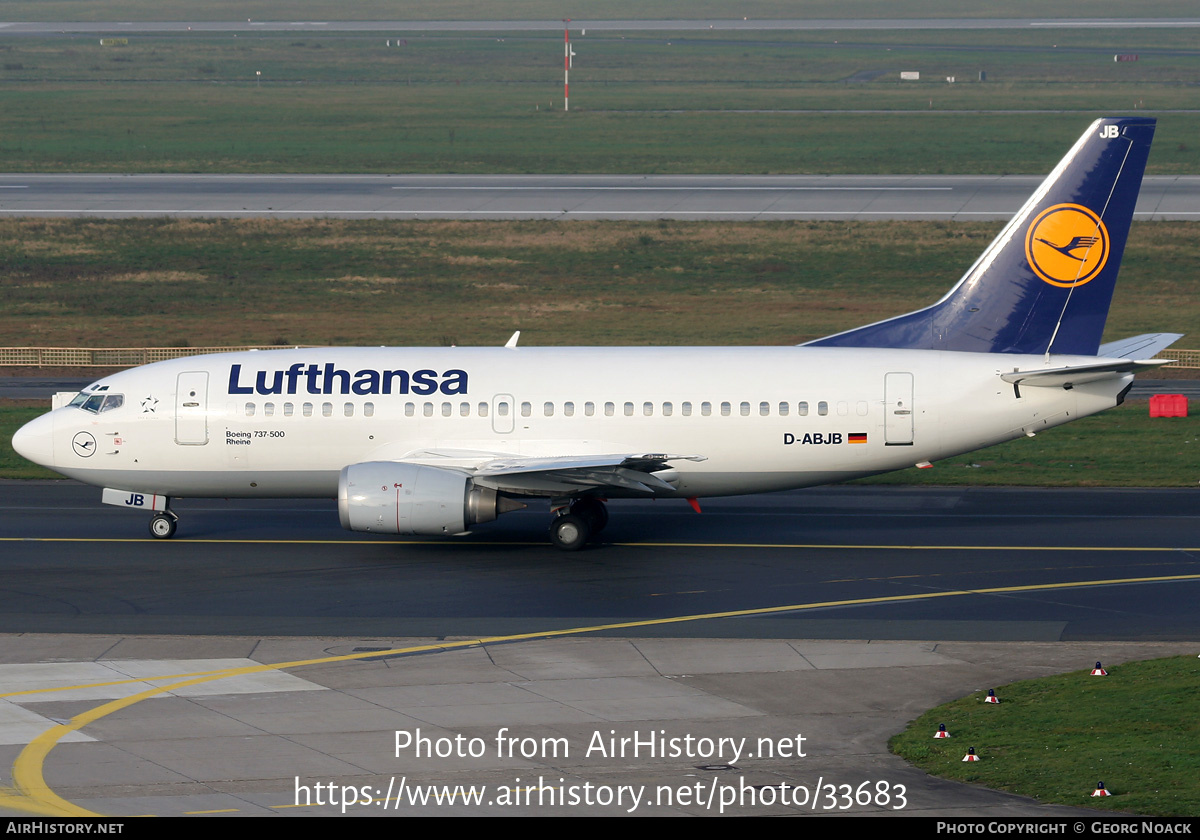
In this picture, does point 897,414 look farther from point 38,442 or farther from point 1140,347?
point 38,442

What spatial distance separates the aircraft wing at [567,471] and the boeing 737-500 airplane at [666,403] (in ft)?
0.23

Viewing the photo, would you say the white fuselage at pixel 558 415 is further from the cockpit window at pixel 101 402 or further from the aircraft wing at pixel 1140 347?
→ the aircraft wing at pixel 1140 347

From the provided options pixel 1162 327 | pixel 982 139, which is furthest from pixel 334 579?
pixel 982 139

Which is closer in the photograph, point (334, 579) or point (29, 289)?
point (334, 579)

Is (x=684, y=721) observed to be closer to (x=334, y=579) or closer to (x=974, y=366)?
(x=334, y=579)

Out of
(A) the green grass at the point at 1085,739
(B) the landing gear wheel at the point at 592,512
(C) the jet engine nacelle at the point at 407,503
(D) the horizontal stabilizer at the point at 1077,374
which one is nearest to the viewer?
(A) the green grass at the point at 1085,739

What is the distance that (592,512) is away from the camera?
3609cm

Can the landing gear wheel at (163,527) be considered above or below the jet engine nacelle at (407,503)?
below

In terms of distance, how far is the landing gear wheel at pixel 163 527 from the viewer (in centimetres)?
3719

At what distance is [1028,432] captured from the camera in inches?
1393

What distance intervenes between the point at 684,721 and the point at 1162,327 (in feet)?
163

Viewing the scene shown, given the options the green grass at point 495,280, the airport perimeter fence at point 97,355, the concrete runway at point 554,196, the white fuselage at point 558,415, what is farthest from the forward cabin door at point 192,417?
the concrete runway at point 554,196

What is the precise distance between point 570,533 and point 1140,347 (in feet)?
49.4

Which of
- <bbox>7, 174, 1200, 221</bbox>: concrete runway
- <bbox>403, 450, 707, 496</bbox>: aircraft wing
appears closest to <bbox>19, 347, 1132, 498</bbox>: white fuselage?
<bbox>403, 450, 707, 496</bbox>: aircraft wing
